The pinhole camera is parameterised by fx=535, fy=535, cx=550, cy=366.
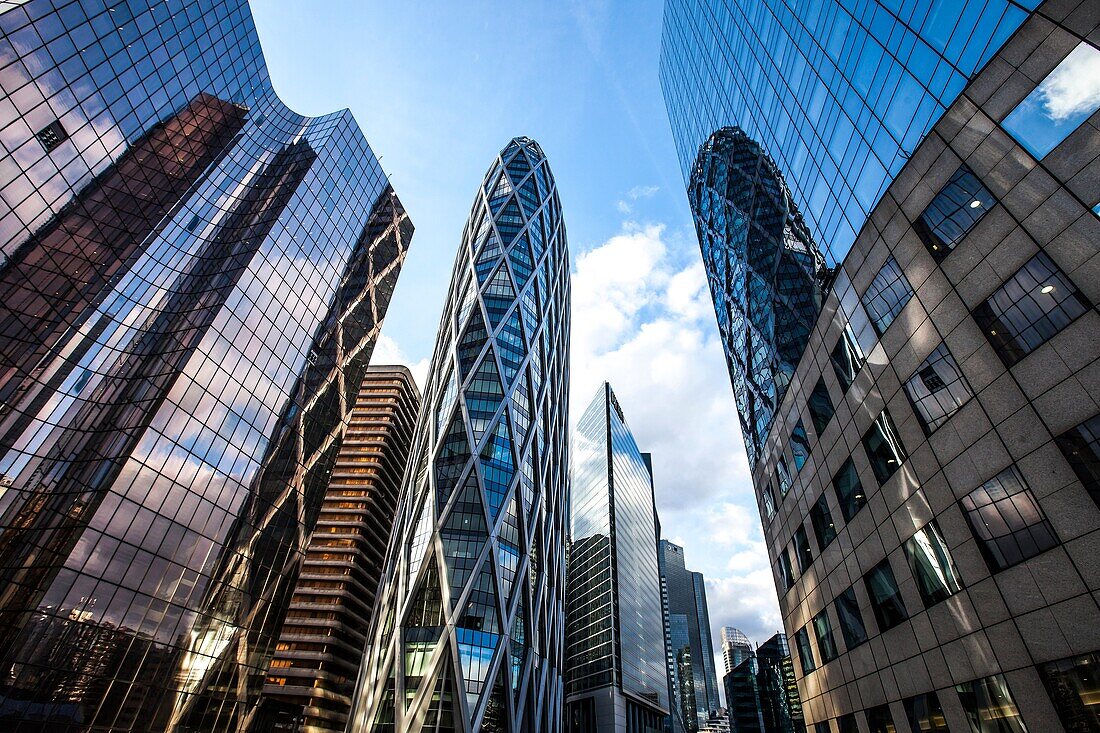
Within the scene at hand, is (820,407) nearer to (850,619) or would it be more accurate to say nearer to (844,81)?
(850,619)

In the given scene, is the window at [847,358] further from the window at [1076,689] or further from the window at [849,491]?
the window at [1076,689]

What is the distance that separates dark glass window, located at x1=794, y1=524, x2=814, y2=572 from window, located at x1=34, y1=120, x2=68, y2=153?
46.9 m

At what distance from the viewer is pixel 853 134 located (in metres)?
24.3

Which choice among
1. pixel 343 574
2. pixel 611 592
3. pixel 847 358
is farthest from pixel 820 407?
pixel 611 592

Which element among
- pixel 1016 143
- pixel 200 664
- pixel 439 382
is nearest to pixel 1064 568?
pixel 1016 143

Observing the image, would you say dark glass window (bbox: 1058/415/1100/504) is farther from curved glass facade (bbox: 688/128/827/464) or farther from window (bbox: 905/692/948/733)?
curved glass facade (bbox: 688/128/827/464)

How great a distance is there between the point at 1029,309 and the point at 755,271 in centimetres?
2474

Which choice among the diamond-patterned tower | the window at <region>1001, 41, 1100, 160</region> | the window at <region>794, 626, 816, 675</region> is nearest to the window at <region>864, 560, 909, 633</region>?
the window at <region>794, 626, 816, 675</region>

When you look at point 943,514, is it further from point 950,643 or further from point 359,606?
point 359,606

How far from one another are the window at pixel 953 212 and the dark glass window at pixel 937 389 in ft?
11.4

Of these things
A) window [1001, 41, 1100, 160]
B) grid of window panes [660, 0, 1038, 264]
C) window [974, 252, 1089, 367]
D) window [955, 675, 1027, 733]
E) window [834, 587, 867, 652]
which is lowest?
window [955, 675, 1027, 733]

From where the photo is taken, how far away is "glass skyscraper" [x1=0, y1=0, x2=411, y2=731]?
25.2 meters

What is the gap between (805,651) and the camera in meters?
31.1

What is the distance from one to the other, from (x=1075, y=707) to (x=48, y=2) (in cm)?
5068
